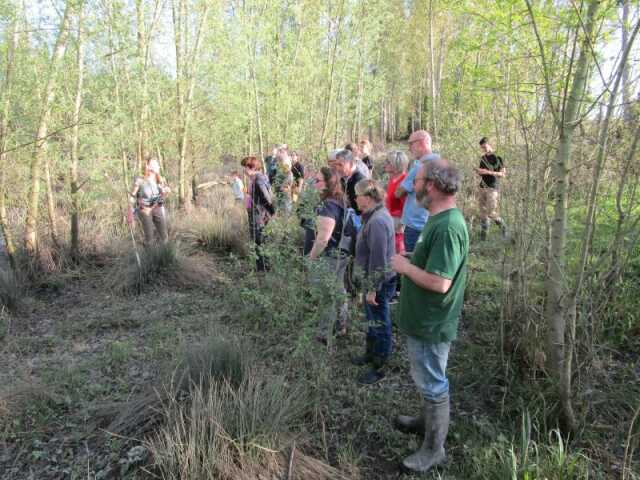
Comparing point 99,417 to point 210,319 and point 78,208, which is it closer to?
point 210,319

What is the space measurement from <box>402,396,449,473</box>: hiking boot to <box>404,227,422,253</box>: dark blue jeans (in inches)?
80.9

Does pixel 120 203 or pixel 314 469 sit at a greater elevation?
pixel 120 203

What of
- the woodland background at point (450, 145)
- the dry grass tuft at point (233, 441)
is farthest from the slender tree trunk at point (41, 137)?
the dry grass tuft at point (233, 441)

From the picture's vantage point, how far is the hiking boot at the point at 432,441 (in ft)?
7.97

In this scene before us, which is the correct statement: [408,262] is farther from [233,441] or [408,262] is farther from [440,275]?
[233,441]

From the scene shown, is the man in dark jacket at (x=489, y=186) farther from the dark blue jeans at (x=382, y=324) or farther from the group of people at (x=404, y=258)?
the dark blue jeans at (x=382, y=324)

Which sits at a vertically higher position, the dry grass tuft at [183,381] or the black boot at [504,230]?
the black boot at [504,230]

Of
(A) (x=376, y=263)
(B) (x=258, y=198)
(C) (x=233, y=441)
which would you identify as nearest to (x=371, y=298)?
(A) (x=376, y=263)

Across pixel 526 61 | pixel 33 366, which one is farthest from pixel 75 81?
pixel 526 61

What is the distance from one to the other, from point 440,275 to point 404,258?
24 cm

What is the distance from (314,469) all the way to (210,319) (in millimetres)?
2514

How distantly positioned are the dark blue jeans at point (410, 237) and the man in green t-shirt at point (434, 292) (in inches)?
71.7

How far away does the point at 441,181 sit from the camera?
2.24 m

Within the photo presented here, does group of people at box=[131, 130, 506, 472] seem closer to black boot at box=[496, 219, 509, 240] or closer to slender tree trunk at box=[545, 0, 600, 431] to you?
black boot at box=[496, 219, 509, 240]
